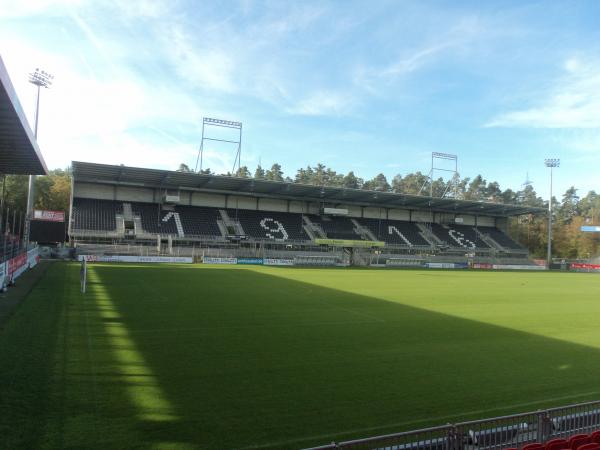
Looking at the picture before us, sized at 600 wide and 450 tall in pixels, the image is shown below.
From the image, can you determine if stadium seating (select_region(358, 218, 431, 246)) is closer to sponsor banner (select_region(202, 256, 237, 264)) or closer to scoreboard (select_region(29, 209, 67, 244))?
sponsor banner (select_region(202, 256, 237, 264))

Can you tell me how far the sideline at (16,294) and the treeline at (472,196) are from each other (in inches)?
1456

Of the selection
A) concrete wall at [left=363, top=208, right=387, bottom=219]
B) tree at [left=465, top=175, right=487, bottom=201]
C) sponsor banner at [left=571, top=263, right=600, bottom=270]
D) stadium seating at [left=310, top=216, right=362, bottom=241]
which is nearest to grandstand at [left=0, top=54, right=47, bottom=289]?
stadium seating at [left=310, top=216, right=362, bottom=241]

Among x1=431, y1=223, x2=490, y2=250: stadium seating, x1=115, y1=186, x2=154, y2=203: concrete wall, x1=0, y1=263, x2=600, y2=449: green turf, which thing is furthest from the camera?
x1=431, y1=223, x2=490, y2=250: stadium seating

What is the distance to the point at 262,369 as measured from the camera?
380 inches

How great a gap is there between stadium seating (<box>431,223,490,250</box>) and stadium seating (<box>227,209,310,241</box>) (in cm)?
2299

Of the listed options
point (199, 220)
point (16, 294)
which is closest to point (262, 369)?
point (16, 294)

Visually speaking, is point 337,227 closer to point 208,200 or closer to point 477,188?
point 208,200

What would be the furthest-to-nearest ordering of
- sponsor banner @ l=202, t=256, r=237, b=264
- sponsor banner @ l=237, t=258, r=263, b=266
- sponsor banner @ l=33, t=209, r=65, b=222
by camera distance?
sponsor banner @ l=237, t=258, r=263, b=266
sponsor banner @ l=202, t=256, r=237, b=264
sponsor banner @ l=33, t=209, r=65, b=222

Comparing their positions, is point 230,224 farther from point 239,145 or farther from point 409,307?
point 409,307

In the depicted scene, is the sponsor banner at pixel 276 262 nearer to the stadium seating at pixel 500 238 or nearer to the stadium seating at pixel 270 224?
the stadium seating at pixel 270 224

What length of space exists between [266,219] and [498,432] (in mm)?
52523

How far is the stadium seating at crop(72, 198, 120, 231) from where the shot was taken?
150ft

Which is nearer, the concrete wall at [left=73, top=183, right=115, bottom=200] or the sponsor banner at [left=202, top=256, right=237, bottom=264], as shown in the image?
the sponsor banner at [left=202, top=256, right=237, bottom=264]

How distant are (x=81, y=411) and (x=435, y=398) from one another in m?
6.07
